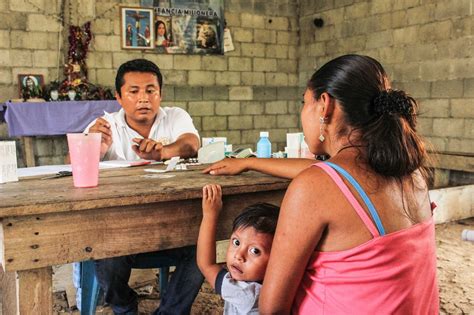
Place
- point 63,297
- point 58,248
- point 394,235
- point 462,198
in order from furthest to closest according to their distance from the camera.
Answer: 1. point 462,198
2. point 63,297
3. point 58,248
4. point 394,235

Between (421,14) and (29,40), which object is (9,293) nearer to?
(29,40)

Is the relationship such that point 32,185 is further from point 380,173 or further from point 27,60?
point 27,60

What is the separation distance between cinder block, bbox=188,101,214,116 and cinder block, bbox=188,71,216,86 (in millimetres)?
299

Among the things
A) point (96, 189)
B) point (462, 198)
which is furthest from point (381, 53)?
point (96, 189)

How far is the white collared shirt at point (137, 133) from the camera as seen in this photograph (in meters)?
2.69

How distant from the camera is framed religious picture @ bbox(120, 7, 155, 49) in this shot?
21.9 ft

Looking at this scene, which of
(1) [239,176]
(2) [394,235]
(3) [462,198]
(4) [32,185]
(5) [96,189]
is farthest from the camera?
(3) [462,198]

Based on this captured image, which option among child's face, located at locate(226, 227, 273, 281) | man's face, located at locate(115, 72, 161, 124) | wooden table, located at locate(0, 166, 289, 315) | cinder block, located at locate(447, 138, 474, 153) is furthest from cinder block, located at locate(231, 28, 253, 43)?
child's face, located at locate(226, 227, 273, 281)

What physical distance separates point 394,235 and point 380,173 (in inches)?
5.6

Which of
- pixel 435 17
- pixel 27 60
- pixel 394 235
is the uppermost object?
pixel 435 17

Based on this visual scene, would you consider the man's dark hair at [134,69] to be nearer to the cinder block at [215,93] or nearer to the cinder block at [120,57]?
the cinder block at [120,57]

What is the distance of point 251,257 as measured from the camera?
55.0 inches

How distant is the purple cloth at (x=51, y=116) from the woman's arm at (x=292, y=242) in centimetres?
509

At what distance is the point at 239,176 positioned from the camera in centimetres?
180
